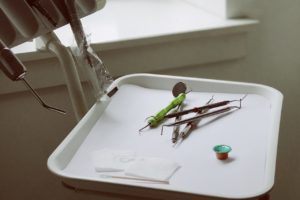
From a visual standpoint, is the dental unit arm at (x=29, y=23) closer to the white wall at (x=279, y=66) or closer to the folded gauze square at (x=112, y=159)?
the folded gauze square at (x=112, y=159)

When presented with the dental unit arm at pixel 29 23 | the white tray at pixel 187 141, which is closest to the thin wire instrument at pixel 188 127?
the white tray at pixel 187 141

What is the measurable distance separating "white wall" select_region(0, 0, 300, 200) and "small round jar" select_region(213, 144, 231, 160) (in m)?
0.47

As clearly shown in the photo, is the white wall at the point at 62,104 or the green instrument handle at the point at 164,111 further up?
the green instrument handle at the point at 164,111

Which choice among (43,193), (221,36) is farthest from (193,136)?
(43,193)

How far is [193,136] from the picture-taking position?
0.87 metres

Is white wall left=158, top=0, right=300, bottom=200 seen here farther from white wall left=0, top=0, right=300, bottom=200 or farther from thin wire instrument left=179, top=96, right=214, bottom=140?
thin wire instrument left=179, top=96, right=214, bottom=140

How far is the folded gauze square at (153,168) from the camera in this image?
75cm

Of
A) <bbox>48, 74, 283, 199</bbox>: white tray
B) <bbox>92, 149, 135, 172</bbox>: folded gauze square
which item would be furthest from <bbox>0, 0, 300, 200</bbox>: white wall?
<bbox>92, 149, 135, 172</bbox>: folded gauze square

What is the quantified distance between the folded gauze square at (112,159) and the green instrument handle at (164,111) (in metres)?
0.10

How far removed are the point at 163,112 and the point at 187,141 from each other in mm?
94

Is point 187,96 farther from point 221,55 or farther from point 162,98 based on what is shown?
point 221,55

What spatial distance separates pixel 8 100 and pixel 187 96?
1.45 feet

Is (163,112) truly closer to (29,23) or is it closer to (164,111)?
(164,111)

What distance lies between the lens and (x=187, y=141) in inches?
33.8
